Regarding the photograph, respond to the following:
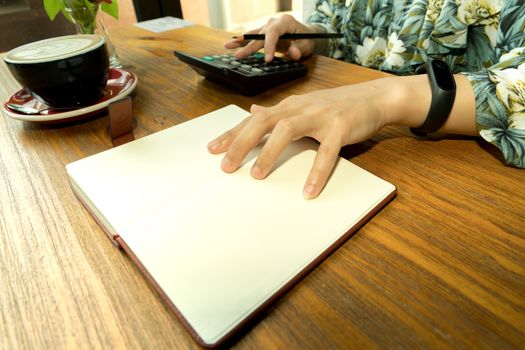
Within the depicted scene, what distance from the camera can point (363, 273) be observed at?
28cm

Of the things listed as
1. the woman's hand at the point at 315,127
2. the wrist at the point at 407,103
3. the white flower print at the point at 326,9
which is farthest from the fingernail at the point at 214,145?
the white flower print at the point at 326,9

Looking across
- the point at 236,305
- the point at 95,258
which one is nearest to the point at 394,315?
the point at 236,305

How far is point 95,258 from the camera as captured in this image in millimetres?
309

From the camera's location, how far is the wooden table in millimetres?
245

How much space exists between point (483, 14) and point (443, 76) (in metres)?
0.27

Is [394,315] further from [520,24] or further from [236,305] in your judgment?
[520,24]

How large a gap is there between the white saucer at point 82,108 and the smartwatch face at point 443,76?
19.6 inches

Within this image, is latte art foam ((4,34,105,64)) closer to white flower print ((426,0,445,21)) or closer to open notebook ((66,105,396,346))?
open notebook ((66,105,396,346))

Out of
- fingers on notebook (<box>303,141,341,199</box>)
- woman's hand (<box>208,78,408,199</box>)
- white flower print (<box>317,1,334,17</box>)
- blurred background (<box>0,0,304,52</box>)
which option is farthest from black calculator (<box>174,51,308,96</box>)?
blurred background (<box>0,0,304,52</box>)

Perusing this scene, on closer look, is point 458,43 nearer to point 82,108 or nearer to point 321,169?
point 321,169

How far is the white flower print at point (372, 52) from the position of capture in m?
0.87

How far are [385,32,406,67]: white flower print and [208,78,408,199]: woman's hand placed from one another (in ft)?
1.16

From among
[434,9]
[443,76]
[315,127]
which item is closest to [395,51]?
[434,9]

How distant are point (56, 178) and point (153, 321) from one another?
0.27 meters
